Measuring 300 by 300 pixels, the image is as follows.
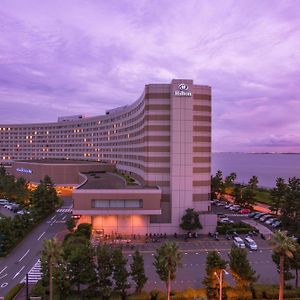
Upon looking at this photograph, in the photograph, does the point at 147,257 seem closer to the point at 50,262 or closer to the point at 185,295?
the point at 185,295

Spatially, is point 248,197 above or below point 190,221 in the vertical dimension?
above

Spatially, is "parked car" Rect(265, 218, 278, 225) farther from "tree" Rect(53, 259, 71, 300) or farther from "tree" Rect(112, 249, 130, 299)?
"tree" Rect(53, 259, 71, 300)

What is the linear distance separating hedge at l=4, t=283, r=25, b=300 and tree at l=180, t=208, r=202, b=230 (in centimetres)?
3594

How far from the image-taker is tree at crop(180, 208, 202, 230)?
75.1m

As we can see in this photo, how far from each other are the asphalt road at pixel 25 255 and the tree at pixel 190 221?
27.8m

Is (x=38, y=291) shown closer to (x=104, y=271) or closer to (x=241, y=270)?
(x=104, y=271)

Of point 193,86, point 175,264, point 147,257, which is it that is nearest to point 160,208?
Answer: point 147,257

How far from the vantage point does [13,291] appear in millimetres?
46500

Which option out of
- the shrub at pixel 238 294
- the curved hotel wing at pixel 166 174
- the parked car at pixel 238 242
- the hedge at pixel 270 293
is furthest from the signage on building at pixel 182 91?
the shrub at pixel 238 294

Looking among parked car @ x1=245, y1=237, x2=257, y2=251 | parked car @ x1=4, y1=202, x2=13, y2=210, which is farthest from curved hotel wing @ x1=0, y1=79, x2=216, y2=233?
parked car @ x1=4, y1=202, x2=13, y2=210

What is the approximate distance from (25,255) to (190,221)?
33.2 metres

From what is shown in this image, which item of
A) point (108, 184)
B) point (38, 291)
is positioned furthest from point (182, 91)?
point (38, 291)

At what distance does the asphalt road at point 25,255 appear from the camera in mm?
52319

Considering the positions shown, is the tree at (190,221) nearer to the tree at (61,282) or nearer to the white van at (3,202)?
the tree at (61,282)
